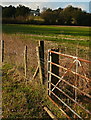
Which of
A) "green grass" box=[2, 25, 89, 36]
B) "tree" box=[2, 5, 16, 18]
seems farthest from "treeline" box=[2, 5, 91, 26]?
"green grass" box=[2, 25, 89, 36]

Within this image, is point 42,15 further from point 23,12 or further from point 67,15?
point 67,15

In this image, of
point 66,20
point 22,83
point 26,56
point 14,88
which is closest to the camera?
point 14,88

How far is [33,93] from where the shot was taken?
488cm

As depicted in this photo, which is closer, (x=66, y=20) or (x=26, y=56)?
(x=26, y=56)

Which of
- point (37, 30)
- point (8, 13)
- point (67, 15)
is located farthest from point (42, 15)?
point (8, 13)

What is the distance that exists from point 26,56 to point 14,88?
137 cm

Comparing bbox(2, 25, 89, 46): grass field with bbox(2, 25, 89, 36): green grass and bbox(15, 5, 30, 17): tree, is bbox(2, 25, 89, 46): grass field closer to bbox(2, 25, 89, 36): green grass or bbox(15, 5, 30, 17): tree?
bbox(2, 25, 89, 36): green grass

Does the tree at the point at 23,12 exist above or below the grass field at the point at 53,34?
above

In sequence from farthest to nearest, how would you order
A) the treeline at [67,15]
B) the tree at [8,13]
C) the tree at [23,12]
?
the treeline at [67,15], the tree at [8,13], the tree at [23,12]

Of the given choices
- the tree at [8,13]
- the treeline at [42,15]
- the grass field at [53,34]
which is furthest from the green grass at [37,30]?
the tree at [8,13]

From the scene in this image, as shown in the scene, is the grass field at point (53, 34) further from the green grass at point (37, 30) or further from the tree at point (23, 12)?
the tree at point (23, 12)

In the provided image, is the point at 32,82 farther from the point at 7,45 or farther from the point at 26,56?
the point at 7,45

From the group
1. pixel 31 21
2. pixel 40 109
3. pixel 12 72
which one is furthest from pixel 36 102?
pixel 31 21

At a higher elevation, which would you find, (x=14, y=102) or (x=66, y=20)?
(x=66, y=20)
